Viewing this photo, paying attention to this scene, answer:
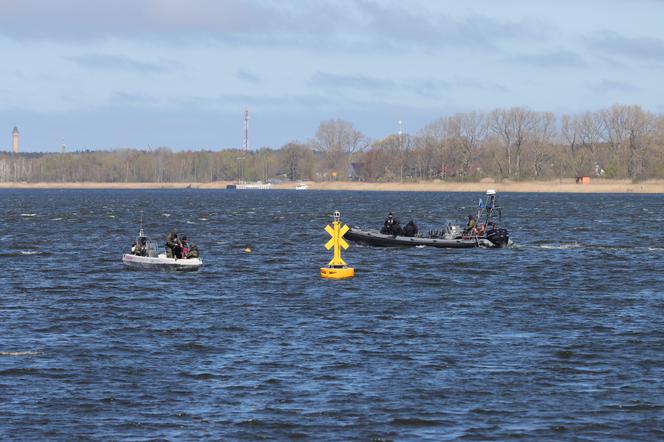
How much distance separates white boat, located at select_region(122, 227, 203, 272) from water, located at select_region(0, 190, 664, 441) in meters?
0.79

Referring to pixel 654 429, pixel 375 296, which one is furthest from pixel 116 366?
pixel 375 296

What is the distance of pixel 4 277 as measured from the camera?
47875 millimetres

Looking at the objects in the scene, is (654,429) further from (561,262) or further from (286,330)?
(561,262)

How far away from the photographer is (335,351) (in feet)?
94.0

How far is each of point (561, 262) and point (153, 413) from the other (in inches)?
1483

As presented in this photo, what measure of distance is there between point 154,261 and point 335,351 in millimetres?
22151

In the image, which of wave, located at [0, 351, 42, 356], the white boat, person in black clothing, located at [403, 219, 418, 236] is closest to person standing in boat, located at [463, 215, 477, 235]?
person in black clothing, located at [403, 219, 418, 236]

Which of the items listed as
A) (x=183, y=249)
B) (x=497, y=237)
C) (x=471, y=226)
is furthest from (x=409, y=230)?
(x=183, y=249)

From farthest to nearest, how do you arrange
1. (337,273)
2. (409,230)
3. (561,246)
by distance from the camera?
(561,246) → (409,230) → (337,273)

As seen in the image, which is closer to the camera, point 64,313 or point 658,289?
point 64,313

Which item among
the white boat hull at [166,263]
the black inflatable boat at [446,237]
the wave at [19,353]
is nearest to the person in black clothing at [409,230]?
the black inflatable boat at [446,237]

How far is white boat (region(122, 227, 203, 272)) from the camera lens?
160 ft

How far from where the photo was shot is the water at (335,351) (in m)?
21.7

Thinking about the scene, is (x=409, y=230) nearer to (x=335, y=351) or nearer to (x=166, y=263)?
(x=166, y=263)
